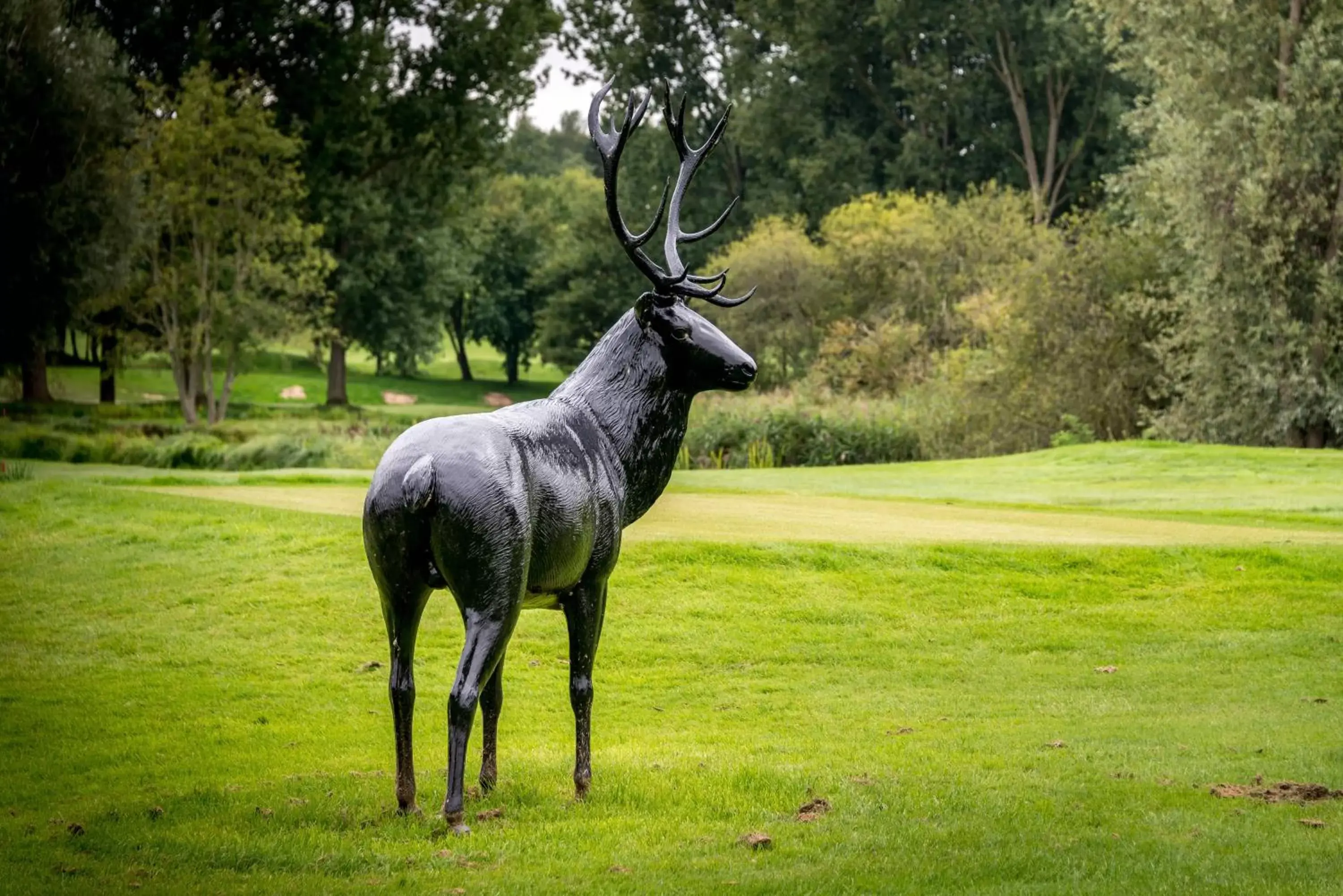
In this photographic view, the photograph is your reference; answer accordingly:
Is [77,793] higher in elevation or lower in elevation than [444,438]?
lower

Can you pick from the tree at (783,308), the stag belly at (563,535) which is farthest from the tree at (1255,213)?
the stag belly at (563,535)

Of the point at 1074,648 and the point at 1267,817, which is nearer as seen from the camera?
the point at 1267,817

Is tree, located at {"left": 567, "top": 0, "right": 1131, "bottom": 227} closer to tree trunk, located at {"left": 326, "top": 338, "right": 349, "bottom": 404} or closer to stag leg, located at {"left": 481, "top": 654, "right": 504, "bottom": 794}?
tree trunk, located at {"left": 326, "top": 338, "right": 349, "bottom": 404}

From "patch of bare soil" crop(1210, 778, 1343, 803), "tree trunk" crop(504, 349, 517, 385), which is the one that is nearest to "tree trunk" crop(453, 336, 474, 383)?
"tree trunk" crop(504, 349, 517, 385)

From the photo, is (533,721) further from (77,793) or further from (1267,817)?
(1267,817)

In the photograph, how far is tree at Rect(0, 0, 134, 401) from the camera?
1095 inches

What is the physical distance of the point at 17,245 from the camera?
1093 inches

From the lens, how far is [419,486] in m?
6.89

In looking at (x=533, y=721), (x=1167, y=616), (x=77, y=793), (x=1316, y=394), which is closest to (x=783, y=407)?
(x=1316, y=394)

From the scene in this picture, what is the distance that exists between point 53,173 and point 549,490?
25843mm

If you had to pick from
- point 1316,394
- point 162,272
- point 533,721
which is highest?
point 162,272

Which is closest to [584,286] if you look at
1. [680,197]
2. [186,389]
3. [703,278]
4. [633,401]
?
[186,389]

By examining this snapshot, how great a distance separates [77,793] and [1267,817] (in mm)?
6762

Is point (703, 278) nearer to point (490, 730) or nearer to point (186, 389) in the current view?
point (490, 730)
